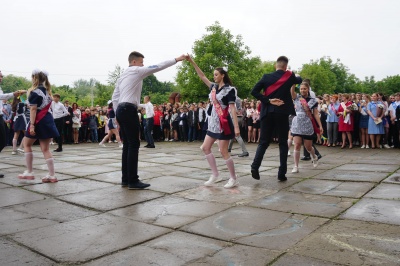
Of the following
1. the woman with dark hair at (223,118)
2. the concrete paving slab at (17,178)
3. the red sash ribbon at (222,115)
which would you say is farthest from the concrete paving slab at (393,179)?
the concrete paving slab at (17,178)

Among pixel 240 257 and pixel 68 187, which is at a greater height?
pixel 68 187

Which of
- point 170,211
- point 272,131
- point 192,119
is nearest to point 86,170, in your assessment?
point 170,211

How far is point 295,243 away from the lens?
280 cm

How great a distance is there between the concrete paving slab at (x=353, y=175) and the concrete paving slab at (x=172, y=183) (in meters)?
2.26

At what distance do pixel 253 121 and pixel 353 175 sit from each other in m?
9.17

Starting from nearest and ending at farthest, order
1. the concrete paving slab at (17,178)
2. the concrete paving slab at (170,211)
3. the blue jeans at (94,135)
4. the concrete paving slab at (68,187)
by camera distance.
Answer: the concrete paving slab at (170,211) < the concrete paving slab at (68,187) < the concrete paving slab at (17,178) < the blue jeans at (94,135)

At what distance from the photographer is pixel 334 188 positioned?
498cm

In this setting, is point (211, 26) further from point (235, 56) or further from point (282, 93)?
point (282, 93)

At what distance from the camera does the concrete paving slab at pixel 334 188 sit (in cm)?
462

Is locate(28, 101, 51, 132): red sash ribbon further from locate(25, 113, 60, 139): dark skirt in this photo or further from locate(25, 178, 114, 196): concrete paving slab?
locate(25, 178, 114, 196): concrete paving slab

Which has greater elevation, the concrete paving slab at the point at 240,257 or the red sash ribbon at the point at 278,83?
the red sash ribbon at the point at 278,83

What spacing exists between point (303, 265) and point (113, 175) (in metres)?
4.67

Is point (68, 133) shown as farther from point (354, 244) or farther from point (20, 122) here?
point (354, 244)

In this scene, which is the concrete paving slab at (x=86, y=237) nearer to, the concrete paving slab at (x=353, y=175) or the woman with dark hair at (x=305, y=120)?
the concrete paving slab at (x=353, y=175)
